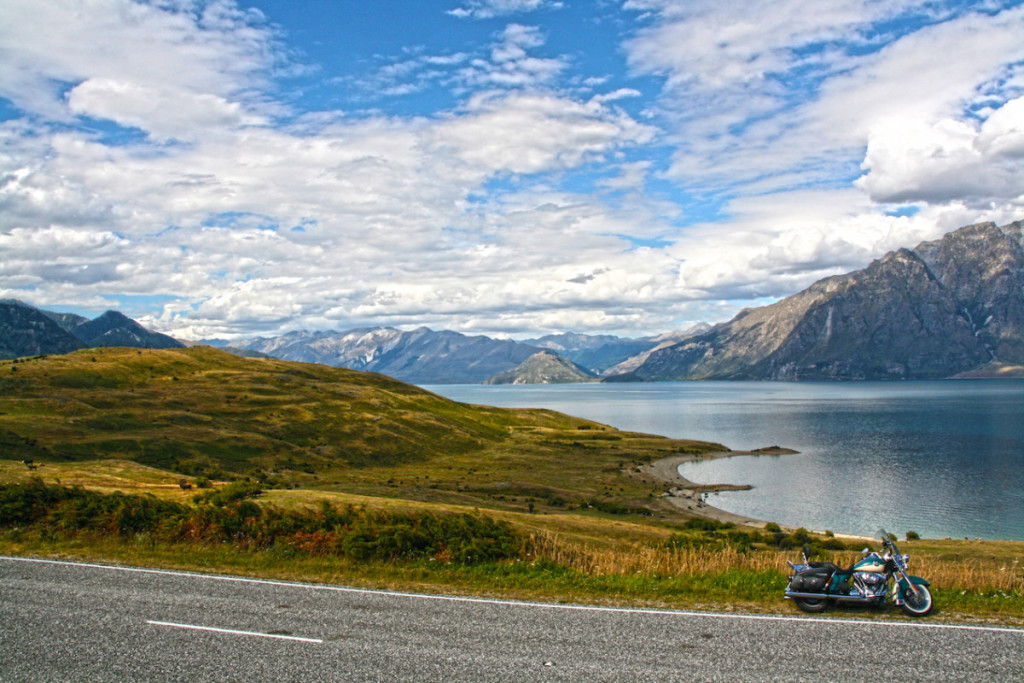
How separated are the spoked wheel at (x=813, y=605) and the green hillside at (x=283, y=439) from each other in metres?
68.2

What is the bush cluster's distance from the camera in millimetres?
24812

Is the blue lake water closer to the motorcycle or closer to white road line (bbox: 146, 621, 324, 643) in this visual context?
the motorcycle

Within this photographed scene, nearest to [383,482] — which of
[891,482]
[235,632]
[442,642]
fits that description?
[891,482]

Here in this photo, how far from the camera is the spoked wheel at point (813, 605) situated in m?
17.4

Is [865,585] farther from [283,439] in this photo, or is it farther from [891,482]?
[283,439]

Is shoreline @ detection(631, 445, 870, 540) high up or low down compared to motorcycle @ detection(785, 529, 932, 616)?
down

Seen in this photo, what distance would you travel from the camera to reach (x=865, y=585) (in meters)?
17.4

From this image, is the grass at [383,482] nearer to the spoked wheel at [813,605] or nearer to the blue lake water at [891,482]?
the spoked wheel at [813,605]

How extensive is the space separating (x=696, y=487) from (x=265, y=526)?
4238 inches

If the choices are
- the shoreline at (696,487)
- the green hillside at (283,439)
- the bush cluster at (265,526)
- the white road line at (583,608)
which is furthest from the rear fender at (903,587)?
the green hillside at (283,439)

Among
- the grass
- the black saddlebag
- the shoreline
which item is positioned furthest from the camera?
the shoreline

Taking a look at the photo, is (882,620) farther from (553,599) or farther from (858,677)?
(553,599)

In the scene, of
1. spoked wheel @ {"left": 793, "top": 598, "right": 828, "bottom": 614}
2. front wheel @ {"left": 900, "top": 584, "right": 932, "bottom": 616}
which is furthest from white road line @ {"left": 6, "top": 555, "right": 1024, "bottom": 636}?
front wheel @ {"left": 900, "top": 584, "right": 932, "bottom": 616}

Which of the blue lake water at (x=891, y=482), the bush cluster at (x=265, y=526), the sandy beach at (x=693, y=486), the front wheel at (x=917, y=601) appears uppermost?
the front wheel at (x=917, y=601)
